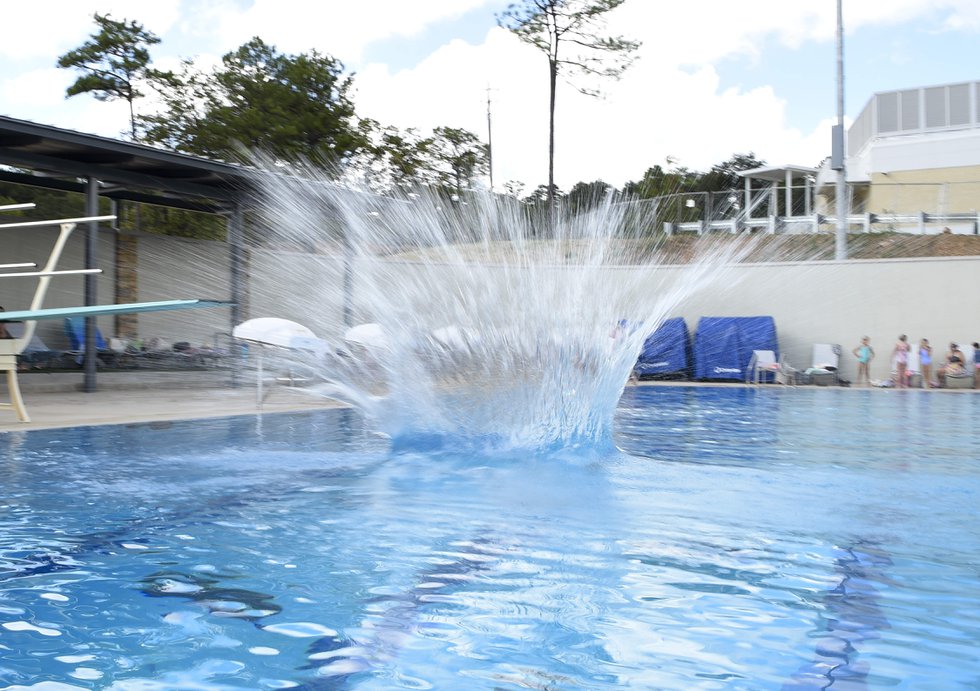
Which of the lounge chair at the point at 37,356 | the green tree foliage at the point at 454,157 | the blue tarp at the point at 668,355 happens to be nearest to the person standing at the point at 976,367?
the blue tarp at the point at 668,355

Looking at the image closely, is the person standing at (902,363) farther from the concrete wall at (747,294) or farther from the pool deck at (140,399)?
the pool deck at (140,399)

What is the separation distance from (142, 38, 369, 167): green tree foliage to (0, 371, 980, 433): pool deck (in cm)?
1919

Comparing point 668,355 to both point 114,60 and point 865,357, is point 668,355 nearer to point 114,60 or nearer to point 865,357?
point 865,357

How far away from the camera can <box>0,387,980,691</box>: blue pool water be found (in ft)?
11.8

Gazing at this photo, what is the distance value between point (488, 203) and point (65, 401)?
9276 mm

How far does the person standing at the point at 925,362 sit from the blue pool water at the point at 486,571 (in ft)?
50.6

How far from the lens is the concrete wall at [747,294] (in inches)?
876

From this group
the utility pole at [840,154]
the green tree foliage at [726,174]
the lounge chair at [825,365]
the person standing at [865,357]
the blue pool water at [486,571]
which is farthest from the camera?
the green tree foliage at [726,174]

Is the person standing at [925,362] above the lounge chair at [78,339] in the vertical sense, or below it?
below

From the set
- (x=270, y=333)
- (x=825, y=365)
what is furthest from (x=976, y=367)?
(x=270, y=333)

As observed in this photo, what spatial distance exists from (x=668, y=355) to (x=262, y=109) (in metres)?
22.6

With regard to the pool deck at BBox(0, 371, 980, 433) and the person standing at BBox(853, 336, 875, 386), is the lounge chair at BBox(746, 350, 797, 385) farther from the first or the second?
the person standing at BBox(853, 336, 875, 386)

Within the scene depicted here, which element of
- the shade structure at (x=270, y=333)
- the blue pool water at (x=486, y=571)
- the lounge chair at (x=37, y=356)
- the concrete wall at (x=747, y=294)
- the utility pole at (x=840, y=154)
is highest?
the utility pole at (x=840, y=154)

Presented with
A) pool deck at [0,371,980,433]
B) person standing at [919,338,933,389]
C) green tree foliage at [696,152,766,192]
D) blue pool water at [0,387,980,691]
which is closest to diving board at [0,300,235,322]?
blue pool water at [0,387,980,691]
